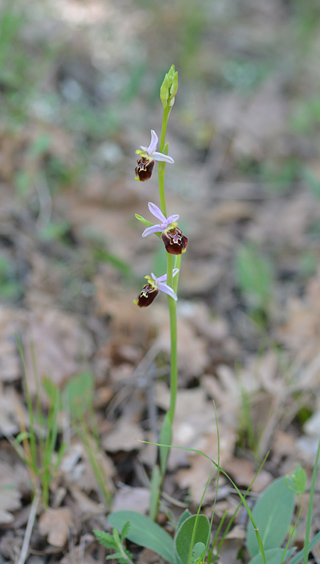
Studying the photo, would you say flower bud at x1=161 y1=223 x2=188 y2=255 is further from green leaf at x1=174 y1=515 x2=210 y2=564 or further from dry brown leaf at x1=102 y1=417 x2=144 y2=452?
dry brown leaf at x1=102 y1=417 x2=144 y2=452

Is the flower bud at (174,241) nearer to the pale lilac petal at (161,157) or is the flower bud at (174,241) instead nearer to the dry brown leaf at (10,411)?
the pale lilac petal at (161,157)

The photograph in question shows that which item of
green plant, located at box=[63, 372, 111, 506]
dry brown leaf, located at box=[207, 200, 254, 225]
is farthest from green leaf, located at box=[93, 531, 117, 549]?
dry brown leaf, located at box=[207, 200, 254, 225]

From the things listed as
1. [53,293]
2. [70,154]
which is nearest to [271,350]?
[53,293]

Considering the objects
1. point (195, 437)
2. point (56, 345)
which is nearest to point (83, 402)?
point (56, 345)

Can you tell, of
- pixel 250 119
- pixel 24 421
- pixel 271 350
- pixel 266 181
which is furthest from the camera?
pixel 250 119

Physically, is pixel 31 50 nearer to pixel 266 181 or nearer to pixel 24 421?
pixel 266 181
